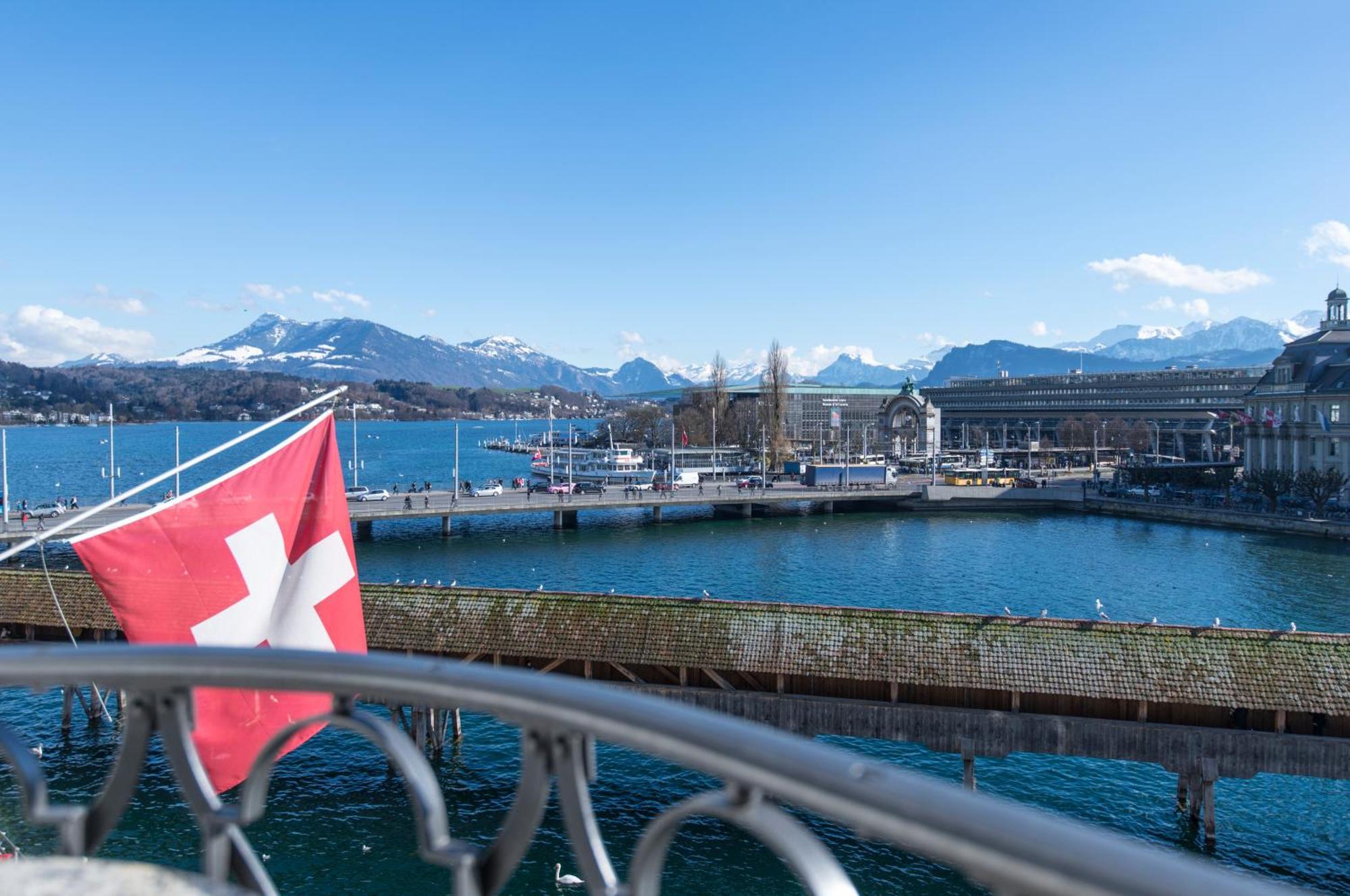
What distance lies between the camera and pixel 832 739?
67.6ft

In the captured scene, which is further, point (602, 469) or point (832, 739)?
point (602, 469)

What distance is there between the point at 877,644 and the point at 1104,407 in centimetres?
12228

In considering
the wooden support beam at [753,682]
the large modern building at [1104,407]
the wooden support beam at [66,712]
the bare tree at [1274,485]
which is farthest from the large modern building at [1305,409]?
the wooden support beam at [66,712]

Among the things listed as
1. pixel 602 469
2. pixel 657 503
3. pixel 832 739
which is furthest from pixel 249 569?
pixel 602 469

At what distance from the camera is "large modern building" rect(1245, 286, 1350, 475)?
55.8 m

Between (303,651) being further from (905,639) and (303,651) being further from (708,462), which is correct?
(708,462)

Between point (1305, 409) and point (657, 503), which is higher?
point (1305, 409)

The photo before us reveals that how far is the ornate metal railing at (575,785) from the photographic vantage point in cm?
147

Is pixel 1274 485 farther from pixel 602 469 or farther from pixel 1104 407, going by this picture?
pixel 1104 407

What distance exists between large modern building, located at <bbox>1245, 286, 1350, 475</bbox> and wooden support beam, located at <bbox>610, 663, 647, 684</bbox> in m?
55.3

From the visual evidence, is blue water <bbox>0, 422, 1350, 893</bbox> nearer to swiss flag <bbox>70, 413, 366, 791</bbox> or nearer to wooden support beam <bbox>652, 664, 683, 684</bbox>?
wooden support beam <bbox>652, 664, 683, 684</bbox>

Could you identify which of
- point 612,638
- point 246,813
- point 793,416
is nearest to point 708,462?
point 793,416

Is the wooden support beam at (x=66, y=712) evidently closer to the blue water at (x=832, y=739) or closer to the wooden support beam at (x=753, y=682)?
the blue water at (x=832, y=739)

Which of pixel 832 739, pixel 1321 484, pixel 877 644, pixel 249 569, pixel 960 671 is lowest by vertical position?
pixel 832 739
